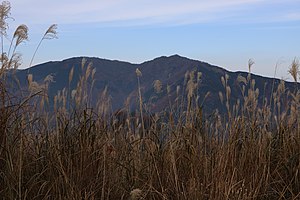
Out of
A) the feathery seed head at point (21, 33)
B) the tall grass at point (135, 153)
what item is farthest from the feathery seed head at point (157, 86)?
the feathery seed head at point (21, 33)

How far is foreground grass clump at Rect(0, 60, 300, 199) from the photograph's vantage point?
13.3 ft

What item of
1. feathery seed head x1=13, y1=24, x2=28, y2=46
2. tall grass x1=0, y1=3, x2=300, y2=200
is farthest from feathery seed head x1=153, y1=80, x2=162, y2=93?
feathery seed head x1=13, y1=24, x2=28, y2=46

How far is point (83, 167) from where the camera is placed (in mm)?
4145

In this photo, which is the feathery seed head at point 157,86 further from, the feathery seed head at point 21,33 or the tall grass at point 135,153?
the feathery seed head at point 21,33

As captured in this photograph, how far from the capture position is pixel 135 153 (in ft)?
16.0

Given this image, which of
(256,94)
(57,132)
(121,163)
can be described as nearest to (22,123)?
(57,132)

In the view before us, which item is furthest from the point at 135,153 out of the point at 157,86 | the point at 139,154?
the point at 157,86

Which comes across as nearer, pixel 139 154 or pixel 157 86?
pixel 139 154

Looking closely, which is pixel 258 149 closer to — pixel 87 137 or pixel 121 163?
pixel 121 163

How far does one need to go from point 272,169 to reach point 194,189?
1.09m

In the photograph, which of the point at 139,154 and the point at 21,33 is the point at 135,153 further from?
the point at 21,33

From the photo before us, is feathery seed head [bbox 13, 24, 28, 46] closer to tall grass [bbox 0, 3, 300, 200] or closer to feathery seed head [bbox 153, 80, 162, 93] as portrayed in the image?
tall grass [bbox 0, 3, 300, 200]

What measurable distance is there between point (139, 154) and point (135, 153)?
41mm

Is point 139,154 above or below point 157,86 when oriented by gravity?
below
